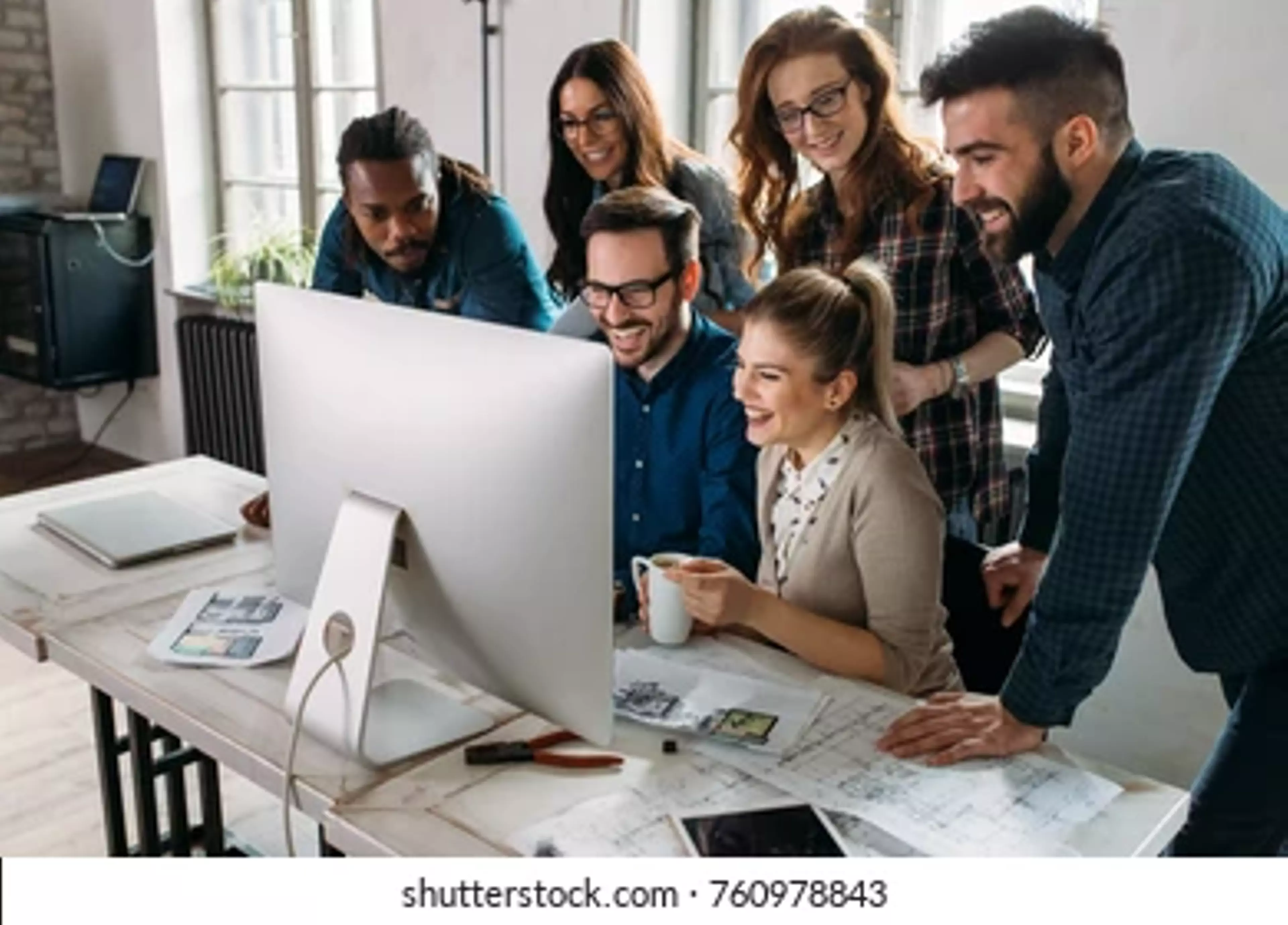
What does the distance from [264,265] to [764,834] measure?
10.6ft

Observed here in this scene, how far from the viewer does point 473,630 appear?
1.13 m

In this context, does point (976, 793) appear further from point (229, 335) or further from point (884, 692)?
point (229, 335)

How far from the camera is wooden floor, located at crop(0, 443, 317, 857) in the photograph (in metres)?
2.17

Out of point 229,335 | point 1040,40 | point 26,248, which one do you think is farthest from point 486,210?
point 26,248

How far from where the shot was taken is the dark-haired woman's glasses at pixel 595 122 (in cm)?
209

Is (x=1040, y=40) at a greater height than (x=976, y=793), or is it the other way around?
(x=1040, y=40)

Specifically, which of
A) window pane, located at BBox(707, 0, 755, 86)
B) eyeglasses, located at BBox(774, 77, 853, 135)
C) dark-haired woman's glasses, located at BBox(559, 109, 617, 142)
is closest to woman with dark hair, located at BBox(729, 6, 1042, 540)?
eyeglasses, located at BBox(774, 77, 853, 135)

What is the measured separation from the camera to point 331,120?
13.1 ft

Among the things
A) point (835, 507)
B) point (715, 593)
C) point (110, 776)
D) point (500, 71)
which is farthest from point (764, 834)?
point (500, 71)

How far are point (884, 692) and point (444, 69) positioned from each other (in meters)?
2.48

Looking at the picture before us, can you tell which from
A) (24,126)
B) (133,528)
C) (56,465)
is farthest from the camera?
(56,465)

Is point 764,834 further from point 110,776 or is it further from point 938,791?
point 110,776

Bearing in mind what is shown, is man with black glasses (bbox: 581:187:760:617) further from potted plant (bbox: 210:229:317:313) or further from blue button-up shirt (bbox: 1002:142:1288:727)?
potted plant (bbox: 210:229:317:313)

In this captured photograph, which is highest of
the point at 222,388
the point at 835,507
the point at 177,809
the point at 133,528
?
the point at 835,507
